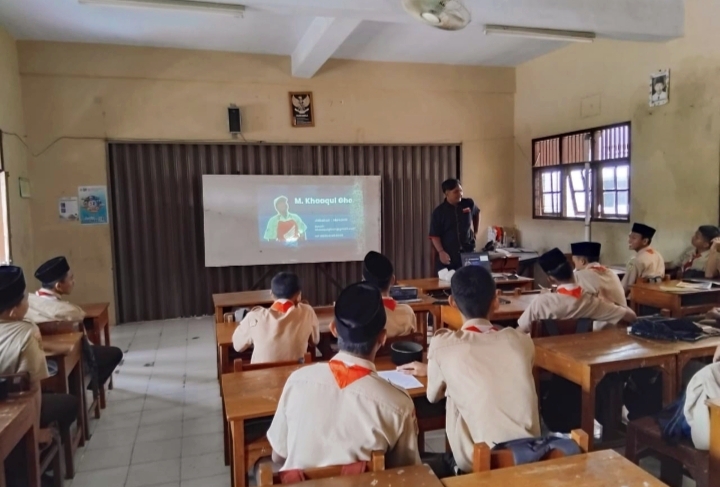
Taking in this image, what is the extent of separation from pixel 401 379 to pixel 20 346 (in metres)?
1.67

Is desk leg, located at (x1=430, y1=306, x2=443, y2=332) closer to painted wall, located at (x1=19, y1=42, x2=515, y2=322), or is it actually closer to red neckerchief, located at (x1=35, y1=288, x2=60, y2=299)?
red neckerchief, located at (x1=35, y1=288, x2=60, y2=299)

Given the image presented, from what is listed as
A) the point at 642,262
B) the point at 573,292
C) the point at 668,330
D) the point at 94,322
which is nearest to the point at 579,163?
the point at 642,262

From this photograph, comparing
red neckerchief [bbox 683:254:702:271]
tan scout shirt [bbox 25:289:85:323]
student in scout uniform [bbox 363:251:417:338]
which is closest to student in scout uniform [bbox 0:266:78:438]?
tan scout shirt [bbox 25:289:85:323]

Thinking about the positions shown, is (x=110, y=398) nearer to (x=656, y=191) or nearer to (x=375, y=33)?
(x=375, y=33)

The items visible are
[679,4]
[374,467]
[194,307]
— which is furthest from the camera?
[194,307]

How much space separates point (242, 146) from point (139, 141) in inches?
48.0

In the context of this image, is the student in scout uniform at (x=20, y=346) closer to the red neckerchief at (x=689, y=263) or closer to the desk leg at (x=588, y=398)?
the desk leg at (x=588, y=398)

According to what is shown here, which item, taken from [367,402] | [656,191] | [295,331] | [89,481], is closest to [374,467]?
[367,402]

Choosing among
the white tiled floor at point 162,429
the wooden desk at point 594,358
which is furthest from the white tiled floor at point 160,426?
the wooden desk at point 594,358

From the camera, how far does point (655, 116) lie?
5465 millimetres

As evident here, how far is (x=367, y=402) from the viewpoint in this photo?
1.44m

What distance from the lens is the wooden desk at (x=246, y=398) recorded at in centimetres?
193

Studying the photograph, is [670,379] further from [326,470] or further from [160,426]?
[160,426]

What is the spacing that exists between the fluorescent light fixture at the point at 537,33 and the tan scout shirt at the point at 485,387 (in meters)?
3.81
